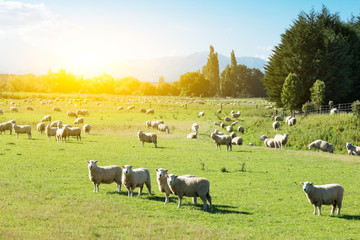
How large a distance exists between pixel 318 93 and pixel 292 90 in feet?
11.8

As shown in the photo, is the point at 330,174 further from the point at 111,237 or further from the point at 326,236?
the point at 111,237

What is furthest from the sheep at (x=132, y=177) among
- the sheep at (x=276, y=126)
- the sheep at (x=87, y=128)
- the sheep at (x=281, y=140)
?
the sheep at (x=276, y=126)

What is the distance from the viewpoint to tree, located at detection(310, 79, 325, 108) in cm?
5047

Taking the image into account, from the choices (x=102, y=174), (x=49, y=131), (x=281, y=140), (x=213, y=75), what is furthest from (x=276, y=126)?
(x=213, y=75)

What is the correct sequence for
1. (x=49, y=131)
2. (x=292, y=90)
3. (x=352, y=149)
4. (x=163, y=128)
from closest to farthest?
(x=352, y=149), (x=49, y=131), (x=163, y=128), (x=292, y=90)

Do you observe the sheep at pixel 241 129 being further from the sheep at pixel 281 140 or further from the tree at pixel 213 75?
the tree at pixel 213 75

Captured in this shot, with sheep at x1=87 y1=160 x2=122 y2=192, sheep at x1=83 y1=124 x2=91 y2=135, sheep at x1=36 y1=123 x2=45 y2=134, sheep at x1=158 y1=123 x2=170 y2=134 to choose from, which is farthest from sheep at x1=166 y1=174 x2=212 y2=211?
sheep at x1=158 y1=123 x2=170 y2=134

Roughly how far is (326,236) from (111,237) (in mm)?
6793

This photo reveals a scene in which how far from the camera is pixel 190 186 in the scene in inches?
541

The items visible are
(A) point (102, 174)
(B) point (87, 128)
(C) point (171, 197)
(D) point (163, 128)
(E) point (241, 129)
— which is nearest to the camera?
(C) point (171, 197)

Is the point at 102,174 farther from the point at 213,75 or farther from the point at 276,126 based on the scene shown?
the point at 213,75

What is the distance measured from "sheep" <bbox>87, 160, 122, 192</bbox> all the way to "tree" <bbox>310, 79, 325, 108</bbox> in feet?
136

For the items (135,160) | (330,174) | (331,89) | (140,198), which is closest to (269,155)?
(330,174)

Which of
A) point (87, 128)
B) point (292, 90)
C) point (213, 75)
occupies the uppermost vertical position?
point (213, 75)
